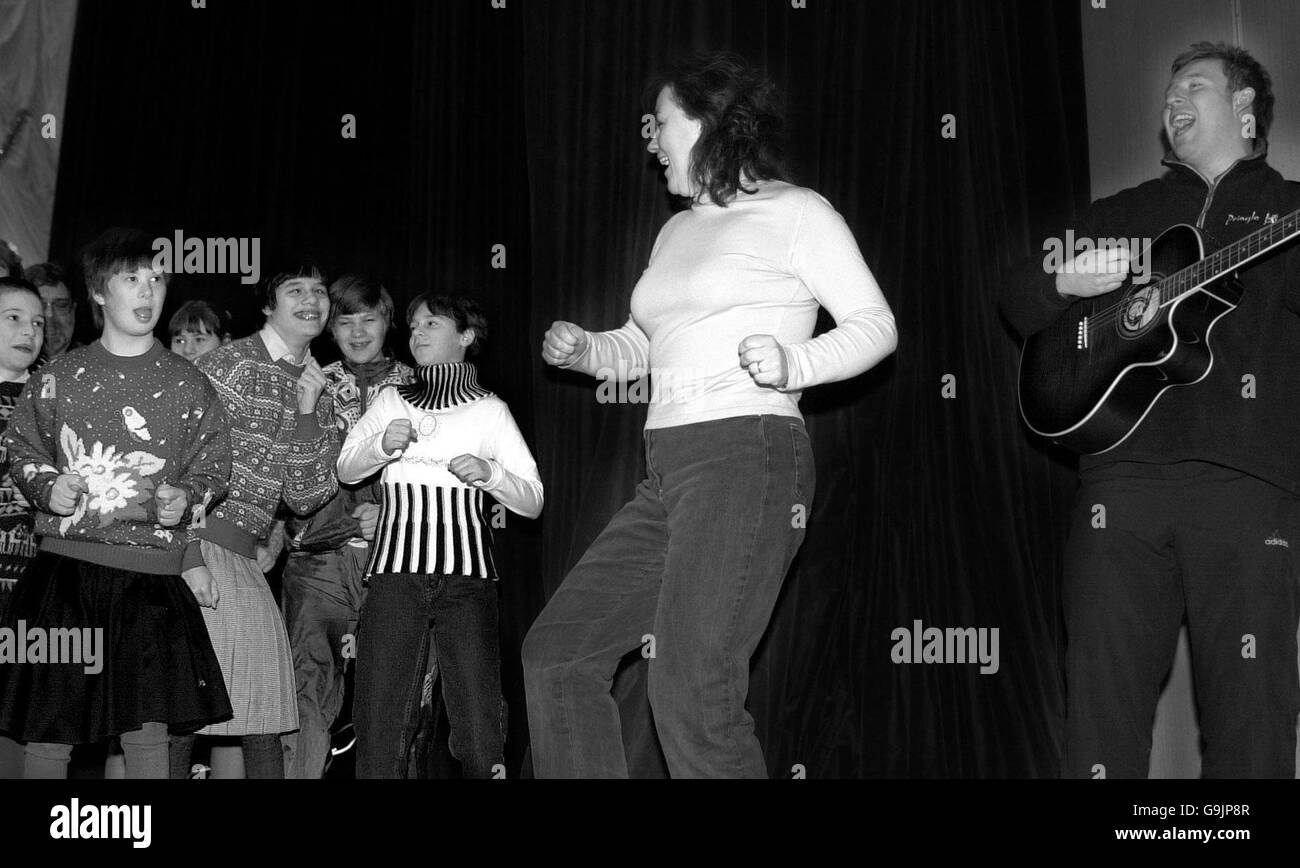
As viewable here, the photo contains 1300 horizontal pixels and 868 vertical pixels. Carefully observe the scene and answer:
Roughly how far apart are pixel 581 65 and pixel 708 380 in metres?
1.91

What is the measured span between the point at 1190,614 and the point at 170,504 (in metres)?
2.37

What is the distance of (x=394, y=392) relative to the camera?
3611mm

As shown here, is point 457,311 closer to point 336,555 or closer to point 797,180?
point 336,555

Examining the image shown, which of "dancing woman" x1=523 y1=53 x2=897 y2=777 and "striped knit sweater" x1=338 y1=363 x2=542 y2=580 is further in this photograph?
"striped knit sweater" x1=338 y1=363 x2=542 y2=580

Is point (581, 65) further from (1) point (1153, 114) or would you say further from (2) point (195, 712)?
(2) point (195, 712)

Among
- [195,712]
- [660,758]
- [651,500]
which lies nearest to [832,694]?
[660,758]

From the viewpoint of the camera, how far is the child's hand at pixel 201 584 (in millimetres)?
3113

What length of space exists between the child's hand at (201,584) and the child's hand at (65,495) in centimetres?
32

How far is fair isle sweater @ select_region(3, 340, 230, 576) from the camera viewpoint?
9.95 ft

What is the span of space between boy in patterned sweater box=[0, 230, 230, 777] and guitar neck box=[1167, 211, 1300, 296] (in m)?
2.38

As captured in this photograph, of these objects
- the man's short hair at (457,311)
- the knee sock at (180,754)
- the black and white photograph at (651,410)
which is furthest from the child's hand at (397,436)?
the knee sock at (180,754)

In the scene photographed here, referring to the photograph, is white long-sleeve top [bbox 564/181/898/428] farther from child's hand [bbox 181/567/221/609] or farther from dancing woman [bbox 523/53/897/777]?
child's hand [bbox 181/567/221/609]

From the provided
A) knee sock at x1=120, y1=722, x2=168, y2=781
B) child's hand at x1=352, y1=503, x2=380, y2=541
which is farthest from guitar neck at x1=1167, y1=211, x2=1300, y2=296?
knee sock at x1=120, y1=722, x2=168, y2=781
